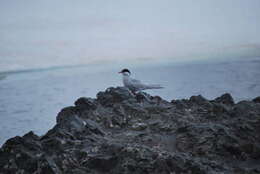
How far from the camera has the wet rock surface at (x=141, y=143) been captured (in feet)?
10.9

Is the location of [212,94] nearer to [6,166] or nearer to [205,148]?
[205,148]

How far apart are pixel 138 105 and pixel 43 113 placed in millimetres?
18336

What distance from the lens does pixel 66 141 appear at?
3.92 metres

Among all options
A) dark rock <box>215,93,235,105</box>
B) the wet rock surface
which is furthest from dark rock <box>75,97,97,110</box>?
dark rock <box>215,93,235,105</box>

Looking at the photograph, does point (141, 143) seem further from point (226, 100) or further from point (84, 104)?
point (226, 100)

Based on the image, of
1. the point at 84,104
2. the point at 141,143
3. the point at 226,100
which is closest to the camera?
the point at 141,143

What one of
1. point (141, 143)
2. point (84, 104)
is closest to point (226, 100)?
point (141, 143)

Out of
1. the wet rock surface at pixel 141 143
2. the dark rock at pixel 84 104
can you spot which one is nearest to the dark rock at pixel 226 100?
the wet rock surface at pixel 141 143

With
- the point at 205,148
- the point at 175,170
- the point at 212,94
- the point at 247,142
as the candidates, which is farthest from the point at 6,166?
the point at 212,94

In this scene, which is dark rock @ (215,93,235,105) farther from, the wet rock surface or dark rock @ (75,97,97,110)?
dark rock @ (75,97,97,110)

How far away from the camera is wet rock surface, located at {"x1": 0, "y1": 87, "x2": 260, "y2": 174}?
3.32 meters

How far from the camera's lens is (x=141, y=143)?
4.19 meters

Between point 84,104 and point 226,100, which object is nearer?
point 84,104

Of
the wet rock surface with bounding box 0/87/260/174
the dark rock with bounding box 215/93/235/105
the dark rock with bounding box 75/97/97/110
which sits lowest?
the wet rock surface with bounding box 0/87/260/174
